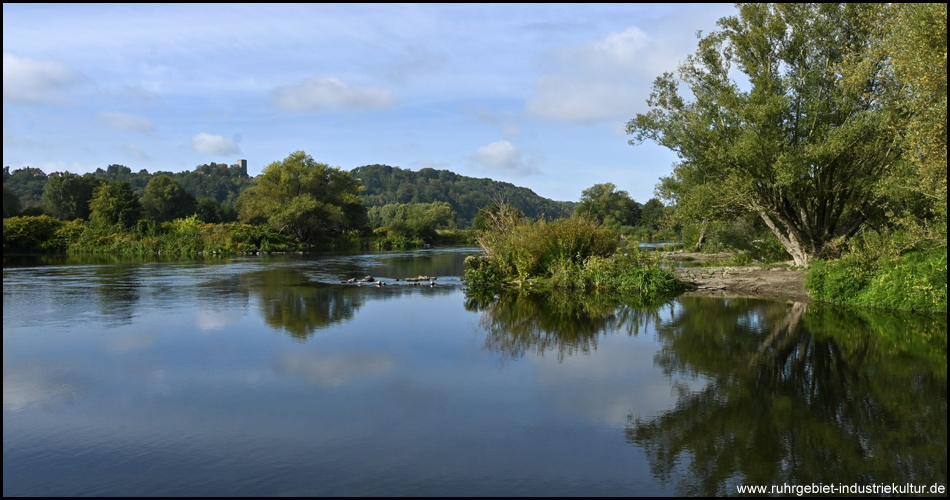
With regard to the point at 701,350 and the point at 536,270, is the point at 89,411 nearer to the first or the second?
the point at 701,350

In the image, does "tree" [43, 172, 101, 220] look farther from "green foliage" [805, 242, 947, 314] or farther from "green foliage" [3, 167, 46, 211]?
"green foliage" [805, 242, 947, 314]

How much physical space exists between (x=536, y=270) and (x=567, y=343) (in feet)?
36.1

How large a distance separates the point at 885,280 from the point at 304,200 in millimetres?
53092

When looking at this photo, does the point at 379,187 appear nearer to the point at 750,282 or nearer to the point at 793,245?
the point at 793,245

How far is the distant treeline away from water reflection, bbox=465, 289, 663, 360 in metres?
70.3

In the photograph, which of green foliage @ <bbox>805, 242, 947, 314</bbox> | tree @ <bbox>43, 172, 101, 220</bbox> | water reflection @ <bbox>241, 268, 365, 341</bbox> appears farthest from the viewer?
tree @ <bbox>43, 172, 101, 220</bbox>

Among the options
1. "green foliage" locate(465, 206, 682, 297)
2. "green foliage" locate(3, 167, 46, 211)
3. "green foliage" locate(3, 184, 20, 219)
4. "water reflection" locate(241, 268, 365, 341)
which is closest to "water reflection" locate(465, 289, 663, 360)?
"green foliage" locate(465, 206, 682, 297)

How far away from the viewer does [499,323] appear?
15.1 meters

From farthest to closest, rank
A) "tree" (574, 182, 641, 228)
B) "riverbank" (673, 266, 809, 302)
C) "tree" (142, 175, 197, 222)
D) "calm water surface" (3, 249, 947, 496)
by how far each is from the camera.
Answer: "tree" (574, 182, 641, 228)
"tree" (142, 175, 197, 222)
"riverbank" (673, 266, 809, 302)
"calm water surface" (3, 249, 947, 496)

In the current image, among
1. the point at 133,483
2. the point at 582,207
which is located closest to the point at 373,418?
the point at 133,483

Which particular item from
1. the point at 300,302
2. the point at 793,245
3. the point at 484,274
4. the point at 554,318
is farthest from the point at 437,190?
the point at 554,318

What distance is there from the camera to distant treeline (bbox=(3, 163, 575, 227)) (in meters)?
98.9

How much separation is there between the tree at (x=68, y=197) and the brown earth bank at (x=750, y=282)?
64.1 m

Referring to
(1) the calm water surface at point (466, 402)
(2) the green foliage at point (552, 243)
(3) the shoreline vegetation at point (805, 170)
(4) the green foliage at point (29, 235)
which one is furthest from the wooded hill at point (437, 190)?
(1) the calm water surface at point (466, 402)
